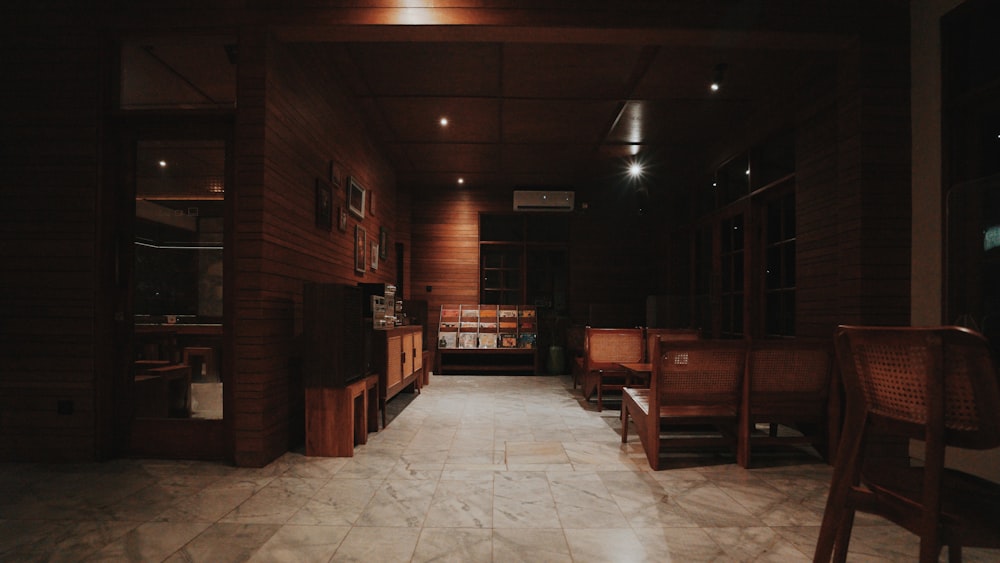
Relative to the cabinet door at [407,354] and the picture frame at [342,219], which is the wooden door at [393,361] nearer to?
the cabinet door at [407,354]

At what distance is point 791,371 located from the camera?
3.99 metres

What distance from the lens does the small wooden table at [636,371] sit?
5229 millimetres

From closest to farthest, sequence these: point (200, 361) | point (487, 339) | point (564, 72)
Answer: point (564, 72)
point (200, 361)
point (487, 339)

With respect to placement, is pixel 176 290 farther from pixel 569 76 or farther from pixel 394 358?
pixel 569 76

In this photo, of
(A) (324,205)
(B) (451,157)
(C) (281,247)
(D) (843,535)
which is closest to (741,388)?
(D) (843,535)

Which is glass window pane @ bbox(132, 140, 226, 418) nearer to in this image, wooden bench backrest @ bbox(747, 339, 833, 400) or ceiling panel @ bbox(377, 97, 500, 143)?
ceiling panel @ bbox(377, 97, 500, 143)

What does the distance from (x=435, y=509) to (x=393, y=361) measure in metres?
2.84

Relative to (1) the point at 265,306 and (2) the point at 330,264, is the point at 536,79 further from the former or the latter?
(1) the point at 265,306

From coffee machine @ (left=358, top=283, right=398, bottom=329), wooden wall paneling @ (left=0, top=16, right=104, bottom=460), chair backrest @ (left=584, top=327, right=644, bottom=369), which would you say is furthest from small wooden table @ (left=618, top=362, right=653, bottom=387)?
wooden wall paneling @ (left=0, top=16, right=104, bottom=460)

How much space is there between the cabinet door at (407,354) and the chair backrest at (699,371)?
345 cm

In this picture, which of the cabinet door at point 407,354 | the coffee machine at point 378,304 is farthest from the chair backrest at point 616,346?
the coffee machine at point 378,304

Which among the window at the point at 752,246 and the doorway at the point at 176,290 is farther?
the window at the point at 752,246

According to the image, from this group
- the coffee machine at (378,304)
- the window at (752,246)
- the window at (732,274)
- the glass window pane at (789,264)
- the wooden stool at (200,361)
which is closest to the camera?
the coffee machine at (378,304)

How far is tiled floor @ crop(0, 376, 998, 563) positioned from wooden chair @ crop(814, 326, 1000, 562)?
97 centimetres
